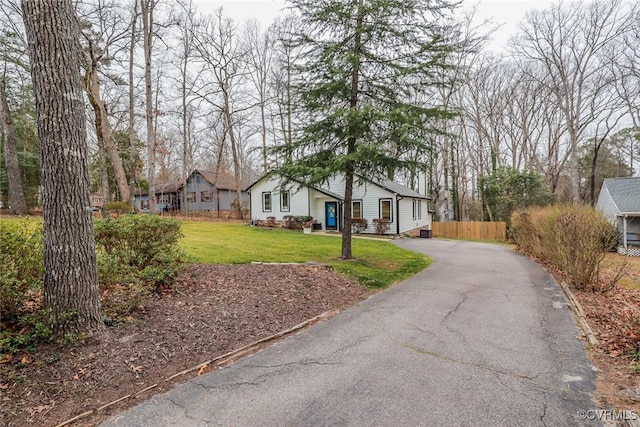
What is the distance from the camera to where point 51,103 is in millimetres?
3104

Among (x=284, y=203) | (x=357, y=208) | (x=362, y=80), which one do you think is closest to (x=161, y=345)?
(x=362, y=80)

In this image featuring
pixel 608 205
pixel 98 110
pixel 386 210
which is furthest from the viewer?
pixel 386 210

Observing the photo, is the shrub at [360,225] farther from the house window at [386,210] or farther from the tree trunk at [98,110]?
the tree trunk at [98,110]

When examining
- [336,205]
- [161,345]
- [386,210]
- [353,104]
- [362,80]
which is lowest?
[161,345]

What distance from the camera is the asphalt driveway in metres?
2.59

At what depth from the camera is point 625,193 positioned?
17.0 m

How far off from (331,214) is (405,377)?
676 inches

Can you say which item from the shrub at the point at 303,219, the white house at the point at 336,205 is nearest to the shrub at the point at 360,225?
the white house at the point at 336,205

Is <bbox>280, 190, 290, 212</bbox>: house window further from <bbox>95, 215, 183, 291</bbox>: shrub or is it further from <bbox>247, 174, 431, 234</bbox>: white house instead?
<bbox>95, 215, 183, 291</bbox>: shrub

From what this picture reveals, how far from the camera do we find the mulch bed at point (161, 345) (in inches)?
105

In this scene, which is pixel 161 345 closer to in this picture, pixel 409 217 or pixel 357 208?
pixel 357 208

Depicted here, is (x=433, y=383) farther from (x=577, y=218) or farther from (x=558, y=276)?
(x=558, y=276)

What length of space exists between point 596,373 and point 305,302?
3.89 m

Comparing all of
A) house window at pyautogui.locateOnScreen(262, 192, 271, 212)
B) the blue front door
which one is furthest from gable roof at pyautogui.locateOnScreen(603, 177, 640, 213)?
house window at pyautogui.locateOnScreen(262, 192, 271, 212)
